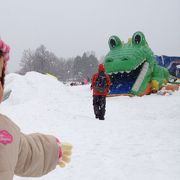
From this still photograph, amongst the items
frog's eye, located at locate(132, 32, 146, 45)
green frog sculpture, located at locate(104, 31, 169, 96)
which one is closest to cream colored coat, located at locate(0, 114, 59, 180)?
green frog sculpture, located at locate(104, 31, 169, 96)

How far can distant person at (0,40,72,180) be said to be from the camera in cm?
208

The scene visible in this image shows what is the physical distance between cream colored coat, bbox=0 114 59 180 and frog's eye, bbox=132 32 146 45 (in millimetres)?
18747

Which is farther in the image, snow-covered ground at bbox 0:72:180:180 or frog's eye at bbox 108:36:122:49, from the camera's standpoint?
frog's eye at bbox 108:36:122:49

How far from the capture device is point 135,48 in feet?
65.6

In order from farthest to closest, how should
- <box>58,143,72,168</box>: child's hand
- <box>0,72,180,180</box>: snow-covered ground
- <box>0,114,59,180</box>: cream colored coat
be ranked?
<box>0,72,180,180</box>: snow-covered ground → <box>58,143,72,168</box>: child's hand → <box>0,114,59,180</box>: cream colored coat

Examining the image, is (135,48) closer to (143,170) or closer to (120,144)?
(120,144)

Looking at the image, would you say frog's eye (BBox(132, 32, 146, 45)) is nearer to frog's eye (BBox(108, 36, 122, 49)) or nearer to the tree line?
frog's eye (BBox(108, 36, 122, 49))

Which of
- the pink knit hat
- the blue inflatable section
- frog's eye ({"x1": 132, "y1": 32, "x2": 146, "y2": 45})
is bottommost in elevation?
the blue inflatable section

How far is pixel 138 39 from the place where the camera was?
2083 cm

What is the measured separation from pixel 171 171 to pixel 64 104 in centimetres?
1017

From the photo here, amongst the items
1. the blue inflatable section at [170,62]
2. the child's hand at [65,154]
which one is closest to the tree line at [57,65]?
the blue inflatable section at [170,62]

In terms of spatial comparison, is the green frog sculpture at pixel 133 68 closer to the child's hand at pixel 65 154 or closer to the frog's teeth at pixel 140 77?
the frog's teeth at pixel 140 77

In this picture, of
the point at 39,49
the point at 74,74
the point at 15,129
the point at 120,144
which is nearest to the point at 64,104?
the point at 120,144

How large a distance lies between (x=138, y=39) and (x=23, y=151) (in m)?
19.1
